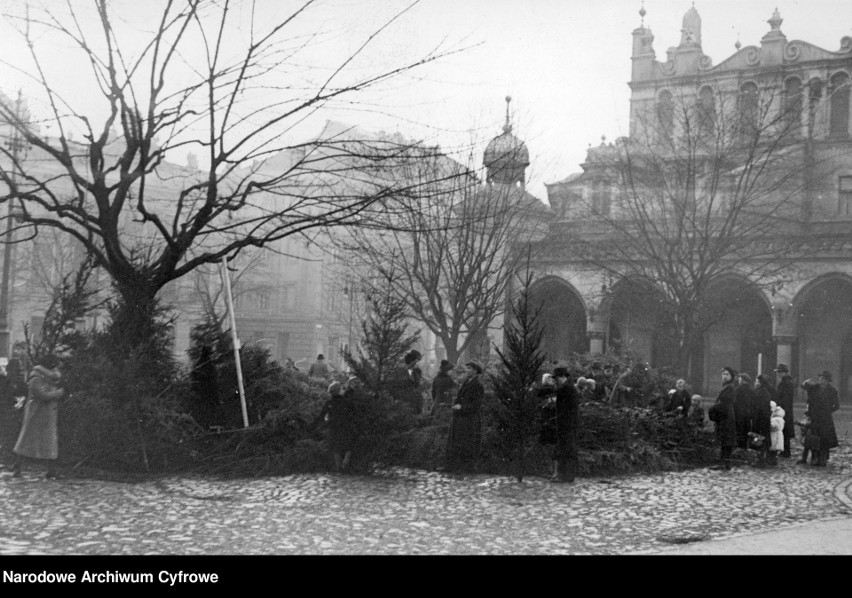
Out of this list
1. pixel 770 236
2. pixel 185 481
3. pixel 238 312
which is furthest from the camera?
pixel 238 312

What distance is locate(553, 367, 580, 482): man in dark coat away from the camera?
1198 centimetres

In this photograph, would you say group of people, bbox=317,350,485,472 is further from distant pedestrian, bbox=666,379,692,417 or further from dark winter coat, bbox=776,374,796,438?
dark winter coat, bbox=776,374,796,438

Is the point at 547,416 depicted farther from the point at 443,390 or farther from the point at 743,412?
the point at 743,412

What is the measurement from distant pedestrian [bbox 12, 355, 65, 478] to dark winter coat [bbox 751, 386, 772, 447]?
35.5 feet

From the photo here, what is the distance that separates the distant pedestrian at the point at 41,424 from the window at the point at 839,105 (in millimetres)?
26111

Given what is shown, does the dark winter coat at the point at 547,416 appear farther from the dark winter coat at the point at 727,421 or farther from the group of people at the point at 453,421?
the dark winter coat at the point at 727,421

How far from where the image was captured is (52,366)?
1185cm

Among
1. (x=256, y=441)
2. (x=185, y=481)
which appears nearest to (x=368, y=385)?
(x=256, y=441)

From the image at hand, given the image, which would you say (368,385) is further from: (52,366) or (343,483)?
(52,366)

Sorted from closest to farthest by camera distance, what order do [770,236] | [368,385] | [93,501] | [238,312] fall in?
[93,501]
[368,385]
[770,236]
[238,312]

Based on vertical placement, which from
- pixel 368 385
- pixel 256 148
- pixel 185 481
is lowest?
pixel 185 481

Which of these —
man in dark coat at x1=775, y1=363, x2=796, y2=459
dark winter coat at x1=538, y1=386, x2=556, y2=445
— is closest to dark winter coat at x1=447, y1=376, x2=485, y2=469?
dark winter coat at x1=538, y1=386, x2=556, y2=445

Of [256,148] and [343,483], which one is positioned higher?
[256,148]
